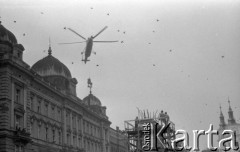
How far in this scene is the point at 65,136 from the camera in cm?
5669

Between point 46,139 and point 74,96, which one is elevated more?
point 74,96

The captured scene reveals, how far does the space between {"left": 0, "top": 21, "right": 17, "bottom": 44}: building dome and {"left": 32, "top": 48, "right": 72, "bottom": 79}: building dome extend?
13341mm

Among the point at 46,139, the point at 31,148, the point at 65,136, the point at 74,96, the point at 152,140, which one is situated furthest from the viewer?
the point at 74,96

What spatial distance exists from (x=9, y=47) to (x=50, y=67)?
15.5 m

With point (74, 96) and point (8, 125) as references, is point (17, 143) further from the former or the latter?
point (74, 96)

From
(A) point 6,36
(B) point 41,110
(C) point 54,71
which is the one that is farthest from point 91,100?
(A) point 6,36

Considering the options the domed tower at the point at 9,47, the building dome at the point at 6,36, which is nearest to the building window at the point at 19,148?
the domed tower at the point at 9,47

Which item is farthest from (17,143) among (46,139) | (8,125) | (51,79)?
(51,79)

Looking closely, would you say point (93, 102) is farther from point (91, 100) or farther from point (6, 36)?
point (6, 36)

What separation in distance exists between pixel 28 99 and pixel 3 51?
20.3 feet

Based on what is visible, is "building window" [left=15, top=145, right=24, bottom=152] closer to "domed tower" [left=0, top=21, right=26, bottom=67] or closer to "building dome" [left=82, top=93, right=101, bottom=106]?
"domed tower" [left=0, top=21, right=26, bottom=67]

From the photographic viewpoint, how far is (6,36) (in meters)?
45.4

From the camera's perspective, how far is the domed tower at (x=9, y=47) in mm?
43438

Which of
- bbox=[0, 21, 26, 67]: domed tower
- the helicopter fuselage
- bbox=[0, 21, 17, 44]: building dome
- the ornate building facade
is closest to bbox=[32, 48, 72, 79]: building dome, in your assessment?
the ornate building facade
